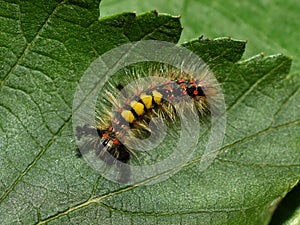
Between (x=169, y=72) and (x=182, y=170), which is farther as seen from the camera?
(x=169, y=72)

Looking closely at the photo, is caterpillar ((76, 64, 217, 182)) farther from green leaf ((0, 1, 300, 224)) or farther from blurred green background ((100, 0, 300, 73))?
blurred green background ((100, 0, 300, 73))

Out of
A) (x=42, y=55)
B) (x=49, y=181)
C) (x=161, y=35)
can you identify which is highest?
(x=161, y=35)

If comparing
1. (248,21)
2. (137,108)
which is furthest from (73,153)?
(248,21)

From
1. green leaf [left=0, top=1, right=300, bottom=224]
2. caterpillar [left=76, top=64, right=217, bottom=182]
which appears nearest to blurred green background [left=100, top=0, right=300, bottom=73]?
caterpillar [left=76, top=64, right=217, bottom=182]

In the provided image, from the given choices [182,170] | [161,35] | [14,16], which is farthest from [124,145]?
[14,16]

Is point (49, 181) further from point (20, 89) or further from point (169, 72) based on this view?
point (169, 72)

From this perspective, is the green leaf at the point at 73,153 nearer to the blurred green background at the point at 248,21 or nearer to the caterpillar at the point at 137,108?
the caterpillar at the point at 137,108
